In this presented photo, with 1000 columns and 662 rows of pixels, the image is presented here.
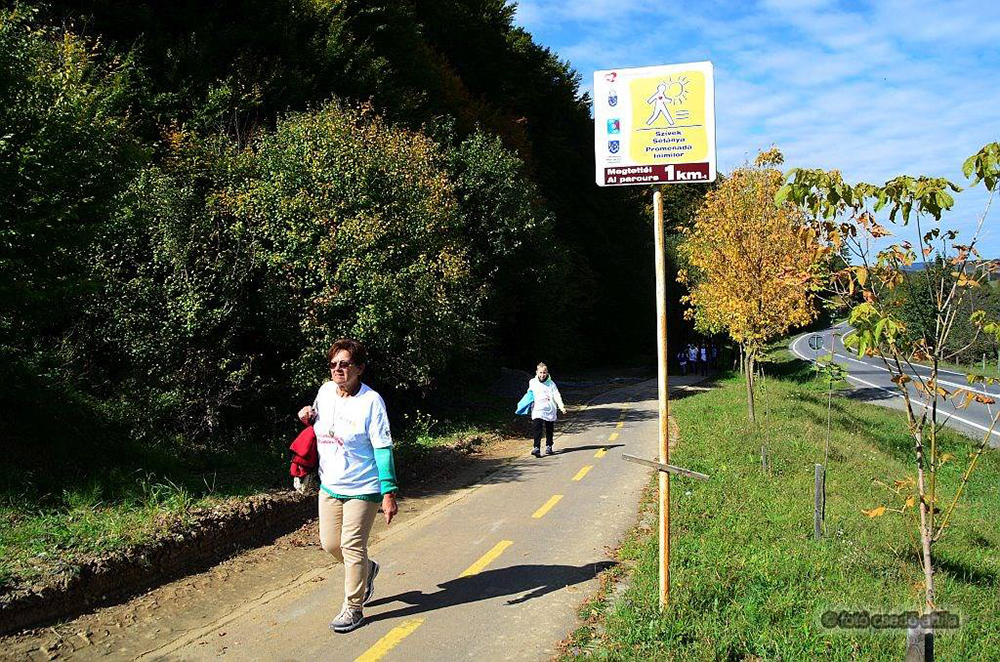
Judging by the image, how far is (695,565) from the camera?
22.4ft

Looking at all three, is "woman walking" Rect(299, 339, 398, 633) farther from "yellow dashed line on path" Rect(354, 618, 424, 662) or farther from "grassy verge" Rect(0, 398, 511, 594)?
"grassy verge" Rect(0, 398, 511, 594)

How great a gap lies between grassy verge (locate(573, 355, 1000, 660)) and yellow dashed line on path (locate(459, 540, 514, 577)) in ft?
4.25

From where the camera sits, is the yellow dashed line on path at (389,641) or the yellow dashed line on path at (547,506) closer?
the yellow dashed line on path at (389,641)

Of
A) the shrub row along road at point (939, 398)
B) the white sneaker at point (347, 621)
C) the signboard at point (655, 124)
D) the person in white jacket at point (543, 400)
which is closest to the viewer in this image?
the signboard at point (655, 124)

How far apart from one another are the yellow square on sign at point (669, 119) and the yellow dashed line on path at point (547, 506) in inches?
218

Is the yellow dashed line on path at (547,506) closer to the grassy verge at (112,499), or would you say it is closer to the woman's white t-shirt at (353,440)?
the grassy verge at (112,499)

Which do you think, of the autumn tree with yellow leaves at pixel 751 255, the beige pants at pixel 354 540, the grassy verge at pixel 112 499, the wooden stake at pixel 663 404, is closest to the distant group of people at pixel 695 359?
the autumn tree with yellow leaves at pixel 751 255

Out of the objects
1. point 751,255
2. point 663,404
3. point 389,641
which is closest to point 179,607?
point 389,641

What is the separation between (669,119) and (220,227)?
A: 1026 centimetres

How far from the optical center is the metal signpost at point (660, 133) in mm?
5336

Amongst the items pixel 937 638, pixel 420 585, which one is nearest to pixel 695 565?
pixel 937 638

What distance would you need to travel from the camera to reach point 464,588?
6633 mm

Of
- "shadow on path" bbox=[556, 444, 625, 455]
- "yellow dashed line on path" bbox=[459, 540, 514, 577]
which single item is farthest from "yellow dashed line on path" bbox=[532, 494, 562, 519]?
"shadow on path" bbox=[556, 444, 625, 455]

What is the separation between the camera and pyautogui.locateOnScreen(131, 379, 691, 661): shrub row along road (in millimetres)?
5402
